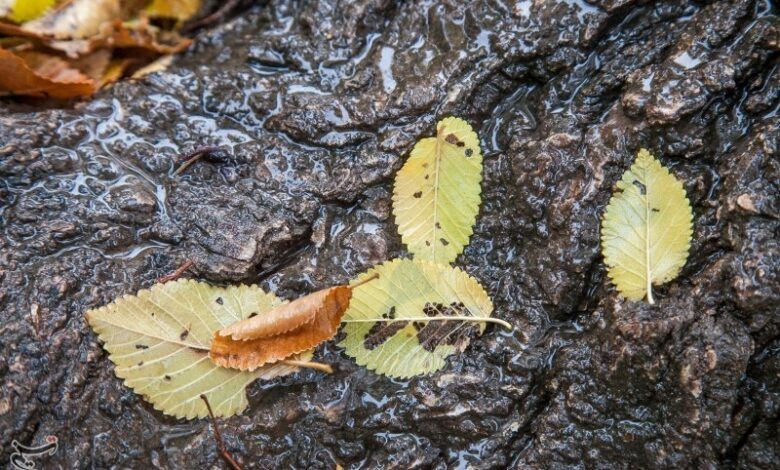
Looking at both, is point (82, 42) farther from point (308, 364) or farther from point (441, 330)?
point (441, 330)

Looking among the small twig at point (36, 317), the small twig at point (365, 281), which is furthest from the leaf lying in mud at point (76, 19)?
the small twig at point (365, 281)

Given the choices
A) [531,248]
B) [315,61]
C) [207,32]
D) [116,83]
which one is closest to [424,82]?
[315,61]

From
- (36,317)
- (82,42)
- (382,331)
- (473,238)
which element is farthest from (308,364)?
(82,42)

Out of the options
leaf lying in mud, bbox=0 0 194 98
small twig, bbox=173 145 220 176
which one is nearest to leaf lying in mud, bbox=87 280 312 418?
small twig, bbox=173 145 220 176

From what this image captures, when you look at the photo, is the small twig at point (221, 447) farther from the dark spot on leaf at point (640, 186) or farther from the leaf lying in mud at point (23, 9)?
the leaf lying in mud at point (23, 9)

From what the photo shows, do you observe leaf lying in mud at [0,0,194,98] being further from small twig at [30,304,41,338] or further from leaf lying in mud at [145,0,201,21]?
small twig at [30,304,41,338]
